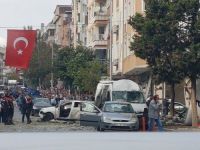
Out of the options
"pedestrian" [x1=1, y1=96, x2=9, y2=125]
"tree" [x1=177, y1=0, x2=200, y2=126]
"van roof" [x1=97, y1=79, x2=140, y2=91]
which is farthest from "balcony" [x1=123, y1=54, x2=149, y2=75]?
"pedestrian" [x1=1, y1=96, x2=9, y2=125]

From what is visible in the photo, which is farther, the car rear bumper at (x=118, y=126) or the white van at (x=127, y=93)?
the white van at (x=127, y=93)

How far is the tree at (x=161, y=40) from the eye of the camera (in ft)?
103

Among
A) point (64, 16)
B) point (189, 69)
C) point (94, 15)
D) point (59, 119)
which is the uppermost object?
point (64, 16)

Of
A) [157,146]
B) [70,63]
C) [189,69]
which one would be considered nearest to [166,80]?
[189,69]

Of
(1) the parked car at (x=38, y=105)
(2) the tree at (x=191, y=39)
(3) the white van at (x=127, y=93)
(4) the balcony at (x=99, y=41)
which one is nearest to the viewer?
(2) the tree at (x=191, y=39)

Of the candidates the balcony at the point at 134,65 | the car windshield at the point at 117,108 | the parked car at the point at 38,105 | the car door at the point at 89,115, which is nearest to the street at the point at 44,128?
the car door at the point at 89,115

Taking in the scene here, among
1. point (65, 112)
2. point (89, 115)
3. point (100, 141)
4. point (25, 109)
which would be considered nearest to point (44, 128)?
point (89, 115)

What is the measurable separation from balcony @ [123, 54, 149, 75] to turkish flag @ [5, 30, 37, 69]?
7.58 m

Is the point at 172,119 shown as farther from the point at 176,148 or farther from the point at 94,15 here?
the point at 94,15

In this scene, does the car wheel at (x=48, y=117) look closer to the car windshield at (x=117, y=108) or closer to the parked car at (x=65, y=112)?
the parked car at (x=65, y=112)

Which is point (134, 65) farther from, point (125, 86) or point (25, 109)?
point (25, 109)

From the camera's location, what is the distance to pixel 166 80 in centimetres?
3231

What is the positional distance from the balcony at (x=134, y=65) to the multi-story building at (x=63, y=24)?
7988 cm

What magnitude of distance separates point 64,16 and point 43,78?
131 feet
